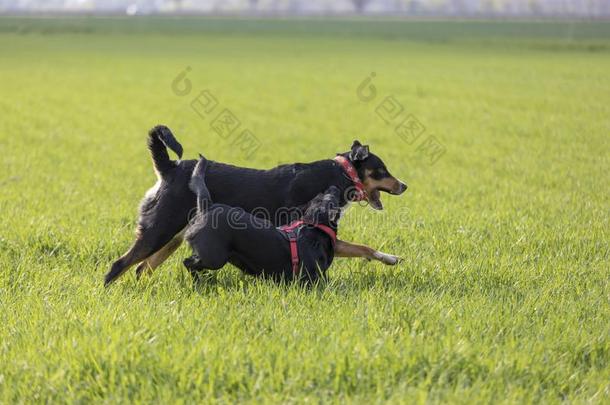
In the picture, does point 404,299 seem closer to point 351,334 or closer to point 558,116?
point 351,334

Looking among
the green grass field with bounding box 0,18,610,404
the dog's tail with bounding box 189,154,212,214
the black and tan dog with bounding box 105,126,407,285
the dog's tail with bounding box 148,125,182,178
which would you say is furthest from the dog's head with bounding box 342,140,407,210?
the dog's tail with bounding box 148,125,182,178

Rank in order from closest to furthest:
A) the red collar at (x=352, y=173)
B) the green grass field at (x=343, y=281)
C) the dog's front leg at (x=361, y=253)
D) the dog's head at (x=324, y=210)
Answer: the green grass field at (x=343, y=281) → the dog's head at (x=324, y=210) → the dog's front leg at (x=361, y=253) → the red collar at (x=352, y=173)

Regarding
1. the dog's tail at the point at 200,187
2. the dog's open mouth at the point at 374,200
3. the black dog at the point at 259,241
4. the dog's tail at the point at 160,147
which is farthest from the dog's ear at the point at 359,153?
the dog's tail at the point at 160,147

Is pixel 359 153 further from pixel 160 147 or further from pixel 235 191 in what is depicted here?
pixel 160 147

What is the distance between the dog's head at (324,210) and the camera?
5797 millimetres

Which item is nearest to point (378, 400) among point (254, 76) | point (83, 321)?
point (83, 321)

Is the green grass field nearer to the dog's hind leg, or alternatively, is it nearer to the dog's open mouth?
the dog's hind leg

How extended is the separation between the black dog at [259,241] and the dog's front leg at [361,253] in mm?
154

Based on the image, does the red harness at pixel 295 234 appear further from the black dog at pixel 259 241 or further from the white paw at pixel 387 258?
the white paw at pixel 387 258

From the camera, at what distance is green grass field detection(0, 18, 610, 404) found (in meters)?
3.84

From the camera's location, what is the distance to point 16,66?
3406 centimetres

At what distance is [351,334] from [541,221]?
4.47 metres

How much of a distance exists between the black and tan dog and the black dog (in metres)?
0.24

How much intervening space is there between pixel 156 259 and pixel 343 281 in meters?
1.56
